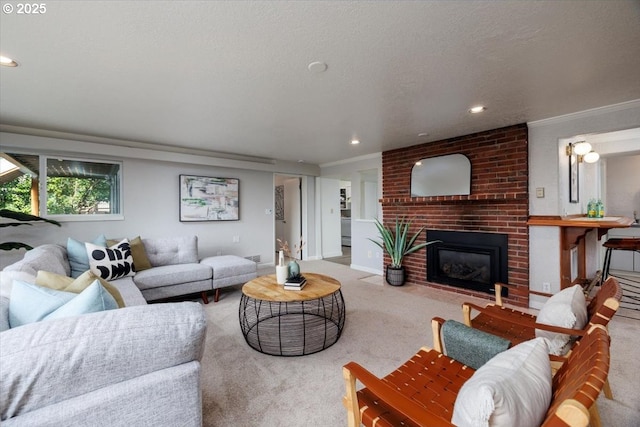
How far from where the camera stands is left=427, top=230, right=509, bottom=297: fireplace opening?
3.45 meters

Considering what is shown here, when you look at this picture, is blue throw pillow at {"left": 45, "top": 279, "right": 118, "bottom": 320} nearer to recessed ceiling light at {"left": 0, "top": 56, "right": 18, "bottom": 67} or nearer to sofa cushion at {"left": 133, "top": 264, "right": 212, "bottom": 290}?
recessed ceiling light at {"left": 0, "top": 56, "right": 18, "bottom": 67}

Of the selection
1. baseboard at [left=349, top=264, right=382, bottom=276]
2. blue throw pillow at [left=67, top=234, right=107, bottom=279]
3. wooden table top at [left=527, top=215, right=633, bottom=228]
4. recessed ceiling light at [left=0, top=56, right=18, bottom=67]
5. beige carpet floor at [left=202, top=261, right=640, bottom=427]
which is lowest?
beige carpet floor at [left=202, top=261, right=640, bottom=427]

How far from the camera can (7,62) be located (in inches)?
70.4

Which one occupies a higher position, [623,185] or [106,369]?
[623,185]

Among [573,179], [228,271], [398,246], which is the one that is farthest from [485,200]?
[228,271]

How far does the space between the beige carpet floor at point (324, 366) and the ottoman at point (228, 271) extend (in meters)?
0.27

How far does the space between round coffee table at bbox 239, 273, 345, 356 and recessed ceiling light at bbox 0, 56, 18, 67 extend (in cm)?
224

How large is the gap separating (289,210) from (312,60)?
521 centimetres

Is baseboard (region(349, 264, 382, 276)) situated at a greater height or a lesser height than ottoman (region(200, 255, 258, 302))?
lesser

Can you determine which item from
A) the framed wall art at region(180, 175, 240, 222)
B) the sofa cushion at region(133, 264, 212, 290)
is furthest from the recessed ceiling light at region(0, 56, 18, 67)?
the framed wall art at region(180, 175, 240, 222)

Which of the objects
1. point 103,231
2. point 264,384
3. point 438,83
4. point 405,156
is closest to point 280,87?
point 438,83

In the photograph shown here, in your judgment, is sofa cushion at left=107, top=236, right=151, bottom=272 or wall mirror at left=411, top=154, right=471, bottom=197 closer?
sofa cushion at left=107, top=236, right=151, bottom=272

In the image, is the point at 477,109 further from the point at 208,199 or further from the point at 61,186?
the point at 61,186

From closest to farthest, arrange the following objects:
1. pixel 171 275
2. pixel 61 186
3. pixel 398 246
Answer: pixel 171 275 → pixel 61 186 → pixel 398 246
